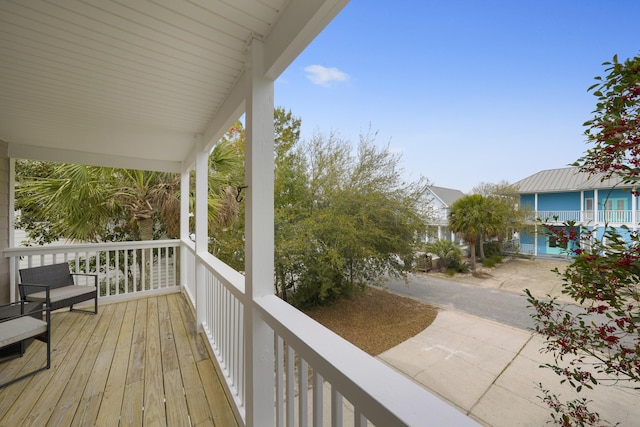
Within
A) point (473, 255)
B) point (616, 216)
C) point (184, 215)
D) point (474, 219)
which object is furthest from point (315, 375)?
point (184, 215)

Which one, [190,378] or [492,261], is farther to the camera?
[492,261]

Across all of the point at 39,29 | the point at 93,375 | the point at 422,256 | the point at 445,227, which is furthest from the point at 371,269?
the point at 39,29

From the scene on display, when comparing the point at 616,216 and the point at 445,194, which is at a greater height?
the point at 445,194

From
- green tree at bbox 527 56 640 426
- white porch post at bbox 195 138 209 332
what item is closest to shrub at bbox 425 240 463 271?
white porch post at bbox 195 138 209 332

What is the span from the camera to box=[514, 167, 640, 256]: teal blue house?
3.16 feet

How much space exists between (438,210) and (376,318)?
7.46ft

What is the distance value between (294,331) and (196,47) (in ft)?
5.09

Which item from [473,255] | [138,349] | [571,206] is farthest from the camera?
[473,255]

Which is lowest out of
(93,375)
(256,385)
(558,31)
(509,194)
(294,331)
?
(93,375)

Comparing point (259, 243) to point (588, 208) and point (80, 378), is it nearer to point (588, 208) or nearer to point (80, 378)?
point (588, 208)

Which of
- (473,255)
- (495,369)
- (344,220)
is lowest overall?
(495,369)

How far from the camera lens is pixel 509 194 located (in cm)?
246

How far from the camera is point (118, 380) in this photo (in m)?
2.20

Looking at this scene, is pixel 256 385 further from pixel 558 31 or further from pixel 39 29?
pixel 558 31
